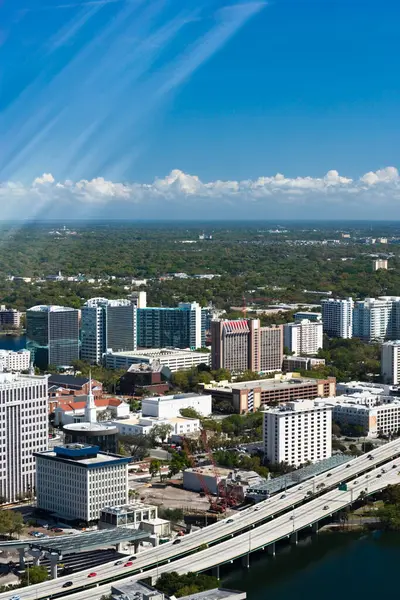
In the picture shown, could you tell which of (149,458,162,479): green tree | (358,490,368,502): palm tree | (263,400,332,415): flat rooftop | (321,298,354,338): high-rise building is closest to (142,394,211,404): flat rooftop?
(263,400,332,415): flat rooftop

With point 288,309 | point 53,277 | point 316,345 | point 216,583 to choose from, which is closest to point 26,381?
point 216,583

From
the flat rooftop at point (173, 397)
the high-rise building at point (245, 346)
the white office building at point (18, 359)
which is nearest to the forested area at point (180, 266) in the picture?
the white office building at point (18, 359)

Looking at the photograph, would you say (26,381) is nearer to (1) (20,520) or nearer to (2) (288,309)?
Answer: (1) (20,520)

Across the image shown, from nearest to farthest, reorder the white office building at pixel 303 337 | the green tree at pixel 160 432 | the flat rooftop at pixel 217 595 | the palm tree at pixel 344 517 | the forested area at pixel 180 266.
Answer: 1. the flat rooftop at pixel 217 595
2. the palm tree at pixel 344 517
3. the green tree at pixel 160 432
4. the white office building at pixel 303 337
5. the forested area at pixel 180 266

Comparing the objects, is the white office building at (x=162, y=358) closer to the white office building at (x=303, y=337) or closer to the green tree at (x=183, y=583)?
the white office building at (x=303, y=337)

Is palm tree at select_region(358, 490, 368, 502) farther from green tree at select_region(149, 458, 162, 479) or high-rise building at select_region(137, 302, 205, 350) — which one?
high-rise building at select_region(137, 302, 205, 350)

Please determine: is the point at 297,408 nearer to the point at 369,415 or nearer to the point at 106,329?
the point at 369,415
